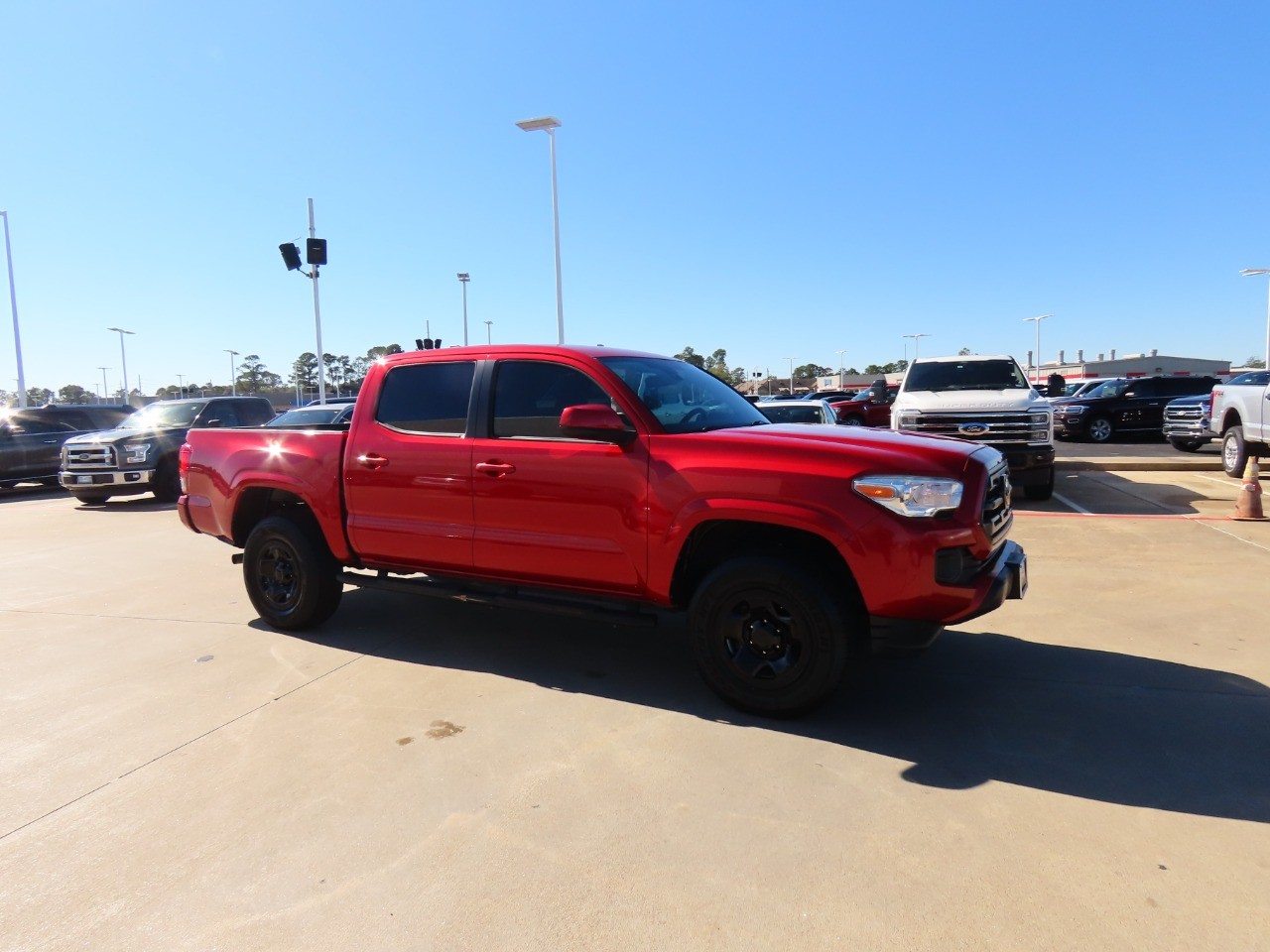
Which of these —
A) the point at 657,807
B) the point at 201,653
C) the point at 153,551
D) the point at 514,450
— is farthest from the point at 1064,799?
the point at 153,551

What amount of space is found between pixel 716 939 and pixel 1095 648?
3.50m

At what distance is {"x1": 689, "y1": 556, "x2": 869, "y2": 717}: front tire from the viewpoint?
3.56 meters

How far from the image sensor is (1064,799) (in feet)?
9.92

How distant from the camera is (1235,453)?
11.7 metres

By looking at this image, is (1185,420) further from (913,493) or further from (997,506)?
(913,493)

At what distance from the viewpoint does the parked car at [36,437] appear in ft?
50.1

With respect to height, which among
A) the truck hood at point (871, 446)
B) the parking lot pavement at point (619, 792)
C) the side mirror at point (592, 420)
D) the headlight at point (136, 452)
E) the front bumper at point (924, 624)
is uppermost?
the side mirror at point (592, 420)

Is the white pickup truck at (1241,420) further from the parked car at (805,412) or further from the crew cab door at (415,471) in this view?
the crew cab door at (415,471)

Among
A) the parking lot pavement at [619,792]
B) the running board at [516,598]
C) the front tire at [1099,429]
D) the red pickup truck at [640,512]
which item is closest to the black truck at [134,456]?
the parking lot pavement at [619,792]

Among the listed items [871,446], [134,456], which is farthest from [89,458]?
[871,446]

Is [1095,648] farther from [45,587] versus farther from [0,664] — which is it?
[45,587]

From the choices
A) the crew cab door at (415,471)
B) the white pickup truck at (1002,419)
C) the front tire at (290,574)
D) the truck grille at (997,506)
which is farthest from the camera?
the white pickup truck at (1002,419)

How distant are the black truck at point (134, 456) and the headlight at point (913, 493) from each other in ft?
40.1

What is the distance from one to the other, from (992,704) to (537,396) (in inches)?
114
